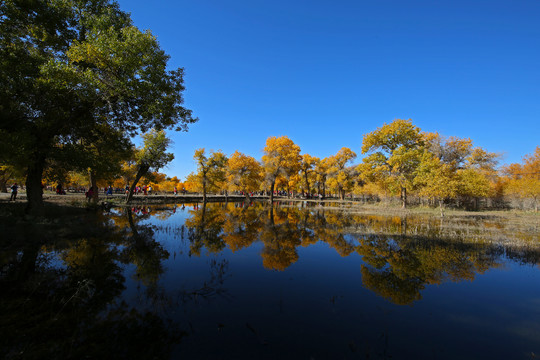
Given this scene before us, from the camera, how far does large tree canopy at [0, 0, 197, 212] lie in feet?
38.8

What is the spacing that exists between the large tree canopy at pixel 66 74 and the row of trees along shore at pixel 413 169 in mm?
26462

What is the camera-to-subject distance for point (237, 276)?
7383 millimetres

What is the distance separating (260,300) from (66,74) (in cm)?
1405

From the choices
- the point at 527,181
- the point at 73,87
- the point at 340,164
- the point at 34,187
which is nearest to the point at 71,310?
the point at 73,87

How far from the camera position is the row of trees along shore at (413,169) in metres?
32.2

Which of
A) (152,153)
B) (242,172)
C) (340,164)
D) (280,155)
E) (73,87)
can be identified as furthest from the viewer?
(340,164)

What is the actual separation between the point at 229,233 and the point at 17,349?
11.0 meters

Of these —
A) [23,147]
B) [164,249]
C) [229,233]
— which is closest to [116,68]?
[23,147]

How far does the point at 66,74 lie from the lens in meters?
11.5

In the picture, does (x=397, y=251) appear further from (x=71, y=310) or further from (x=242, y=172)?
(x=242, y=172)

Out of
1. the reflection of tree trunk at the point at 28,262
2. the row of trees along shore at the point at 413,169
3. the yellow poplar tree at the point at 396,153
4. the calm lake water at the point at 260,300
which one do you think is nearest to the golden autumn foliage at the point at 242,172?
the row of trees along shore at the point at 413,169

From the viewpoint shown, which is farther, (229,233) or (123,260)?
(229,233)

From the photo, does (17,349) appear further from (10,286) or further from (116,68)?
(116,68)

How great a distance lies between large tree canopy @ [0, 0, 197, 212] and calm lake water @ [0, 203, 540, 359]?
6.66 meters
